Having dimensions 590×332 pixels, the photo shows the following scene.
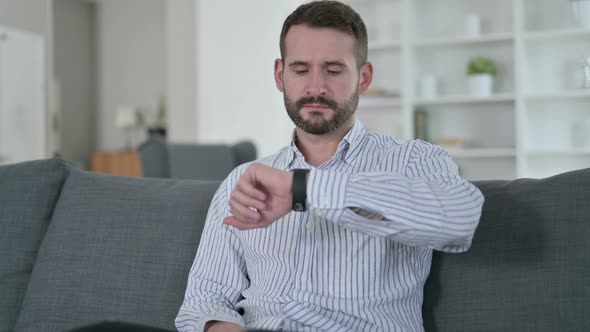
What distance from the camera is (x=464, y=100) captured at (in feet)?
14.7

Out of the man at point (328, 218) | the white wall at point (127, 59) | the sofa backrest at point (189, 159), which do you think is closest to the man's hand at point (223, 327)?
the man at point (328, 218)

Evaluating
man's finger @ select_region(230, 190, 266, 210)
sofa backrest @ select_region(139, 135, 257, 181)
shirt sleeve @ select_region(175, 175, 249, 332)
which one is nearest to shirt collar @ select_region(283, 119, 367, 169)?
shirt sleeve @ select_region(175, 175, 249, 332)

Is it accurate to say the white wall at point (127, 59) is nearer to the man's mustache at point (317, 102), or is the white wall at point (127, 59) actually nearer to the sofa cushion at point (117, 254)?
the sofa cushion at point (117, 254)

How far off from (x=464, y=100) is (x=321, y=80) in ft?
10.9

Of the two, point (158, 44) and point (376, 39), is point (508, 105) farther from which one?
point (158, 44)

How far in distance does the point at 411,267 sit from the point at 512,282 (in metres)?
0.20

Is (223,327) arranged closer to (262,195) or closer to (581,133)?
(262,195)

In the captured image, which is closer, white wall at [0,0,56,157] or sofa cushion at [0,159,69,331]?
sofa cushion at [0,159,69,331]

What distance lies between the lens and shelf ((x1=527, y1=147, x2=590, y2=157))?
418 cm

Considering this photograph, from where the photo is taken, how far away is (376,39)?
4.95 meters

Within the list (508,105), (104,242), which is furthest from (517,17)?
(104,242)

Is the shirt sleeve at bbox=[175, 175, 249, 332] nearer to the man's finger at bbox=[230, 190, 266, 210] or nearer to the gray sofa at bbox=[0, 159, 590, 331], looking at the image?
the gray sofa at bbox=[0, 159, 590, 331]

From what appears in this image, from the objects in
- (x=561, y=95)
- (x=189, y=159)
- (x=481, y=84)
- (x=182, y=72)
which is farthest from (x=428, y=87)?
(x=189, y=159)

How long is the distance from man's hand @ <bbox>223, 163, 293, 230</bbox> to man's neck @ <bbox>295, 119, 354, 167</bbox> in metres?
0.33
